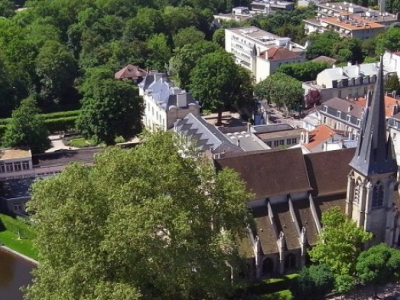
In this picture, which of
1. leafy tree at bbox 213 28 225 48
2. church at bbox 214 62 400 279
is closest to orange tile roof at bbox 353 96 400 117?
church at bbox 214 62 400 279

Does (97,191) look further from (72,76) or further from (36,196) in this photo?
(72,76)

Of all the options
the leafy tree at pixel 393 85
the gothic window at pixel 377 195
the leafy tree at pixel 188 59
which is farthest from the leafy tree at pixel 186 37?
the gothic window at pixel 377 195

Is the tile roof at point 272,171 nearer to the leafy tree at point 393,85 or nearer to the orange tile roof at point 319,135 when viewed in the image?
the orange tile roof at point 319,135

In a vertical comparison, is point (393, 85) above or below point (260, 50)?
below

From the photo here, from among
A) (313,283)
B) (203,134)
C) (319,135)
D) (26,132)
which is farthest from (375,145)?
(26,132)

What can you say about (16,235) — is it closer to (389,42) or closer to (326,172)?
(326,172)

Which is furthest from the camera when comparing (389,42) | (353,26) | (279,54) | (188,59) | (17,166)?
(353,26)

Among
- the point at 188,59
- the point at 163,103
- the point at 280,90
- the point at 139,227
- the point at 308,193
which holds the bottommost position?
the point at 280,90

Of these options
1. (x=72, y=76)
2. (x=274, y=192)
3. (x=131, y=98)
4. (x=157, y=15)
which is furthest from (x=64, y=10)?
(x=274, y=192)
